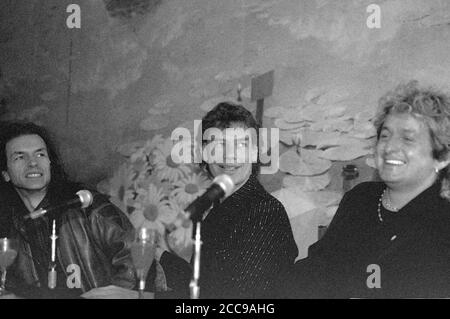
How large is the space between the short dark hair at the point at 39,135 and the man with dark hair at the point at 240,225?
0.68 meters

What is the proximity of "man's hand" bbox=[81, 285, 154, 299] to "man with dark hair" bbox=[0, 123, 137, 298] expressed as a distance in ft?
0.06

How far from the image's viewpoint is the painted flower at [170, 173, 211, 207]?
3.00m

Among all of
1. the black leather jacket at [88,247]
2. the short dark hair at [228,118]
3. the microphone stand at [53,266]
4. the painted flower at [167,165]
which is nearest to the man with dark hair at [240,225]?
the short dark hair at [228,118]

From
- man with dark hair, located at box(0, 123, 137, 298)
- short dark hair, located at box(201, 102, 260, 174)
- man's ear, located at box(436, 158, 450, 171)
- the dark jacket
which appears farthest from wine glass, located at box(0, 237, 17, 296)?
man's ear, located at box(436, 158, 450, 171)

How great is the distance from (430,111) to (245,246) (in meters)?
0.91

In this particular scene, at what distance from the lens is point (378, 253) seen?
107 inches

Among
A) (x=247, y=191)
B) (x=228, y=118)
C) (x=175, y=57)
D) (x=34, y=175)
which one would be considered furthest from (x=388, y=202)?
(x=34, y=175)

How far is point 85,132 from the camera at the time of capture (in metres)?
3.11

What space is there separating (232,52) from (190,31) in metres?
0.21

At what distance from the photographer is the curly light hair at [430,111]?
2691mm

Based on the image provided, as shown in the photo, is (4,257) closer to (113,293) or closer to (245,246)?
(113,293)

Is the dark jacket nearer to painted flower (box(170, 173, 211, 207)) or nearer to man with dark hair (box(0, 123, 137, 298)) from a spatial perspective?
painted flower (box(170, 173, 211, 207))

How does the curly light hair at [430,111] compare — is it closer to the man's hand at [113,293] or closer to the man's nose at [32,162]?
the man's hand at [113,293]
